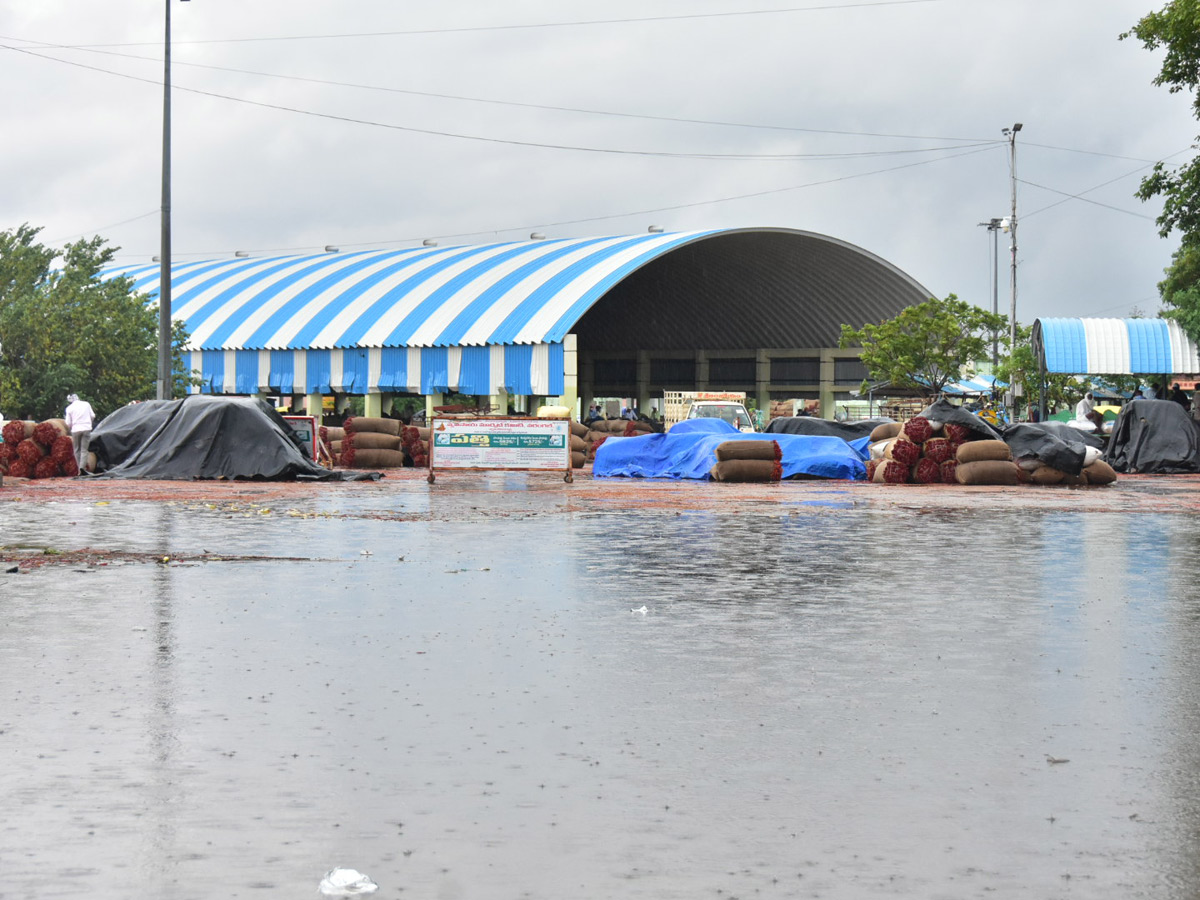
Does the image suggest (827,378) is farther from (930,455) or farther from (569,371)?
(930,455)

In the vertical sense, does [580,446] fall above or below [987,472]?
above

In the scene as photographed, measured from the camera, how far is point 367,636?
8.69m

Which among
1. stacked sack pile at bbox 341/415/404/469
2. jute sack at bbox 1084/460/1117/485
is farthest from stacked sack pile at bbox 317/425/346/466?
jute sack at bbox 1084/460/1117/485

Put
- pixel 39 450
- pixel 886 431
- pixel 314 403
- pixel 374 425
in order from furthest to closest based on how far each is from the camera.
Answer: pixel 314 403, pixel 374 425, pixel 886 431, pixel 39 450

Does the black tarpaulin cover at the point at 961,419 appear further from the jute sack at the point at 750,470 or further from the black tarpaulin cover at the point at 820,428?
the black tarpaulin cover at the point at 820,428

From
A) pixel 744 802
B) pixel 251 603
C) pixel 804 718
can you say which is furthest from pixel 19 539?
pixel 744 802

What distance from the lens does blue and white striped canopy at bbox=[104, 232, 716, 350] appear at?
56031 millimetres

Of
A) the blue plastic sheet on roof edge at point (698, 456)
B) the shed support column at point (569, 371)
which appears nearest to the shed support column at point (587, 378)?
the shed support column at point (569, 371)

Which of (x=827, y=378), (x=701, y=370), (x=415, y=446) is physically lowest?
(x=415, y=446)

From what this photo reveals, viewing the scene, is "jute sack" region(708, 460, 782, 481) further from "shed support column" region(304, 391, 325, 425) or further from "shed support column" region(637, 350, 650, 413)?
"shed support column" region(637, 350, 650, 413)

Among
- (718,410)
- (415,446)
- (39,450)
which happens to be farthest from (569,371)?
(39,450)

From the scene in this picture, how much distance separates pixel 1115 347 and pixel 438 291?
89.7 feet

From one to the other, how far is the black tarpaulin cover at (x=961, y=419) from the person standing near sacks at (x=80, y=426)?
1623 centimetres

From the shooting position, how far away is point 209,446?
93.1 feet
